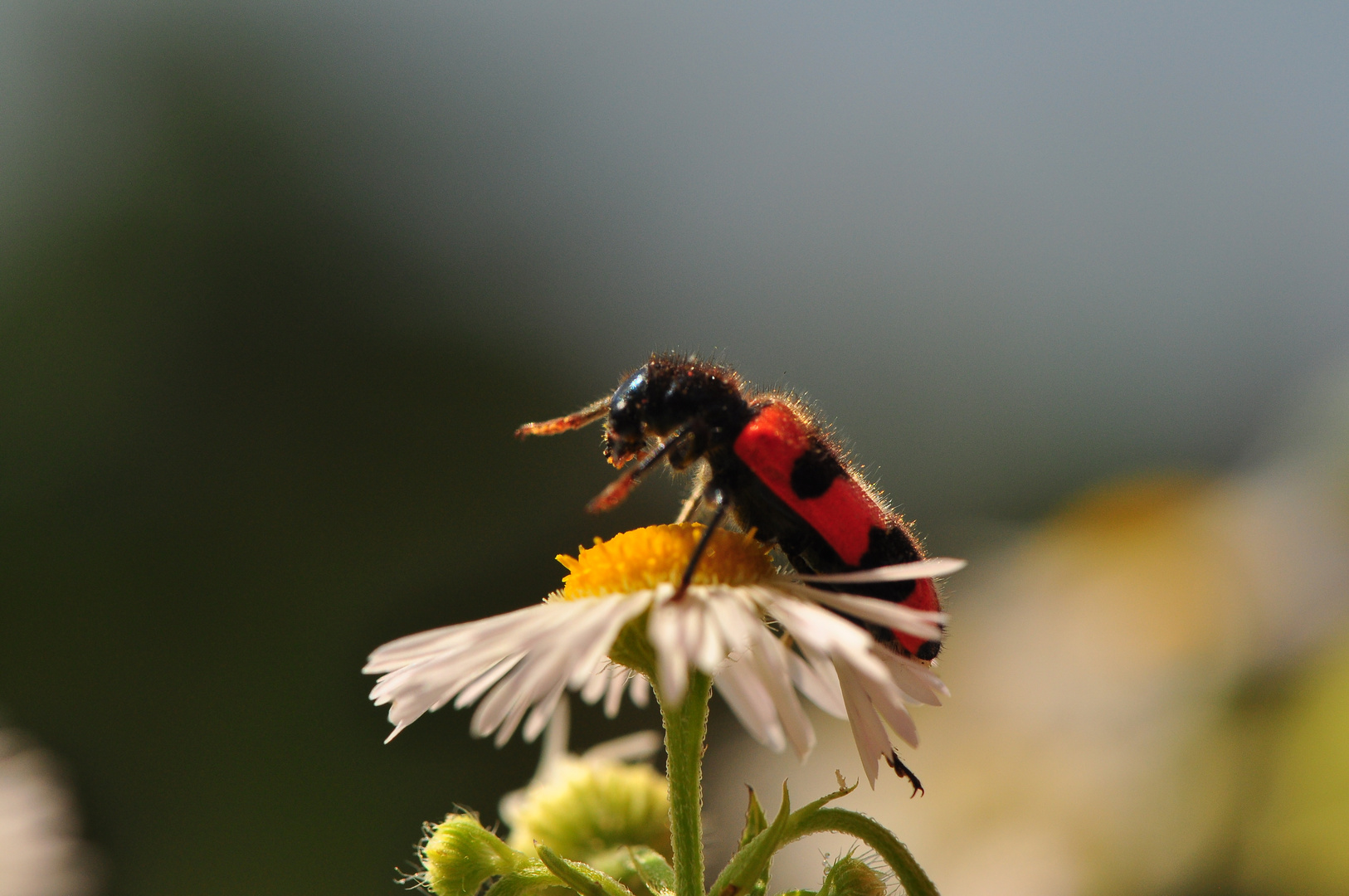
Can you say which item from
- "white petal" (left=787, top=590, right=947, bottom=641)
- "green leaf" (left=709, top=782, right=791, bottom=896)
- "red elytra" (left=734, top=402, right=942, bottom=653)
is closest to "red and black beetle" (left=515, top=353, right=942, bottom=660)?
"red elytra" (left=734, top=402, right=942, bottom=653)

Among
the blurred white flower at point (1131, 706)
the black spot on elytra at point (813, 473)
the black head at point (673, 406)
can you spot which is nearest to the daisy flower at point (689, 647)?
the black spot on elytra at point (813, 473)

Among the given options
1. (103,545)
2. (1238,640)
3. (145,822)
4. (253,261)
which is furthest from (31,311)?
(1238,640)

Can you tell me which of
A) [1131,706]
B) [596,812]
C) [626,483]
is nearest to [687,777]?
[626,483]

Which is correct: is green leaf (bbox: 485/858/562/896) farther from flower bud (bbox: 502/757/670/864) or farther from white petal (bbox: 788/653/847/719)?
flower bud (bbox: 502/757/670/864)

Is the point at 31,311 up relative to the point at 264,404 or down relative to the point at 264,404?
up

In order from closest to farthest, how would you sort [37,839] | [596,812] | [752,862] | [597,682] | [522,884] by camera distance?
[752,862]
[522,884]
[597,682]
[596,812]
[37,839]

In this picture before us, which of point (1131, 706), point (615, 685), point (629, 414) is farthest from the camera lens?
point (1131, 706)

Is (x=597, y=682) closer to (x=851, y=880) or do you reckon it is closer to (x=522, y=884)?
(x=522, y=884)

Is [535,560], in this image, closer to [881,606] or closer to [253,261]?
[253,261]
